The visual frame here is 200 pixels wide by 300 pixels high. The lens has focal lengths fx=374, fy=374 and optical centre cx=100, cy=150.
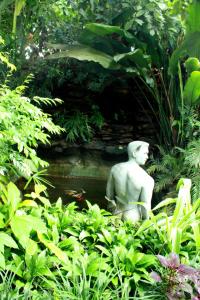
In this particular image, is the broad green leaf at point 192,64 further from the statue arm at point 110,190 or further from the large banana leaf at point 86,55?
the statue arm at point 110,190

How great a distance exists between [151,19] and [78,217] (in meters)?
3.22

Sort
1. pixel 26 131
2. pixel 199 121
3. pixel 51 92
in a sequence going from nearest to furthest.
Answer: pixel 26 131
pixel 199 121
pixel 51 92

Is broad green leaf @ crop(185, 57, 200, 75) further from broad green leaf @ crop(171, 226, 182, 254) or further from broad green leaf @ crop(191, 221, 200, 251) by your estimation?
broad green leaf @ crop(171, 226, 182, 254)

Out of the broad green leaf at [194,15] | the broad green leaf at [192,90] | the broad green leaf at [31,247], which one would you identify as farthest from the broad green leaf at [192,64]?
the broad green leaf at [31,247]

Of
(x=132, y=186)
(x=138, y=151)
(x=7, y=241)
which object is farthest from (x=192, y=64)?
(x=7, y=241)

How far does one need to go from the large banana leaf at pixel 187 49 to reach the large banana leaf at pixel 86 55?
74cm

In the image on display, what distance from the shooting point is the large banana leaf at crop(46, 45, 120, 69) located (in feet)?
14.9

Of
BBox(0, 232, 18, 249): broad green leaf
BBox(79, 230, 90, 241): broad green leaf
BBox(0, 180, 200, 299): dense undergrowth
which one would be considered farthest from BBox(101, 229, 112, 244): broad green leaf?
BBox(0, 232, 18, 249): broad green leaf

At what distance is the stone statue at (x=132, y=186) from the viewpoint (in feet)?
9.96

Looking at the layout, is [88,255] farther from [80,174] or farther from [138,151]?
[80,174]

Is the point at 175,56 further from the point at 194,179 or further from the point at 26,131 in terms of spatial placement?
the point at 26,131

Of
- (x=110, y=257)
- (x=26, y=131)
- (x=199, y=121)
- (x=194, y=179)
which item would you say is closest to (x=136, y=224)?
(x=110, y=257)

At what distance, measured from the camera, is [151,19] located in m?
4.84

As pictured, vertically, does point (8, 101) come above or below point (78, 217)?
above
